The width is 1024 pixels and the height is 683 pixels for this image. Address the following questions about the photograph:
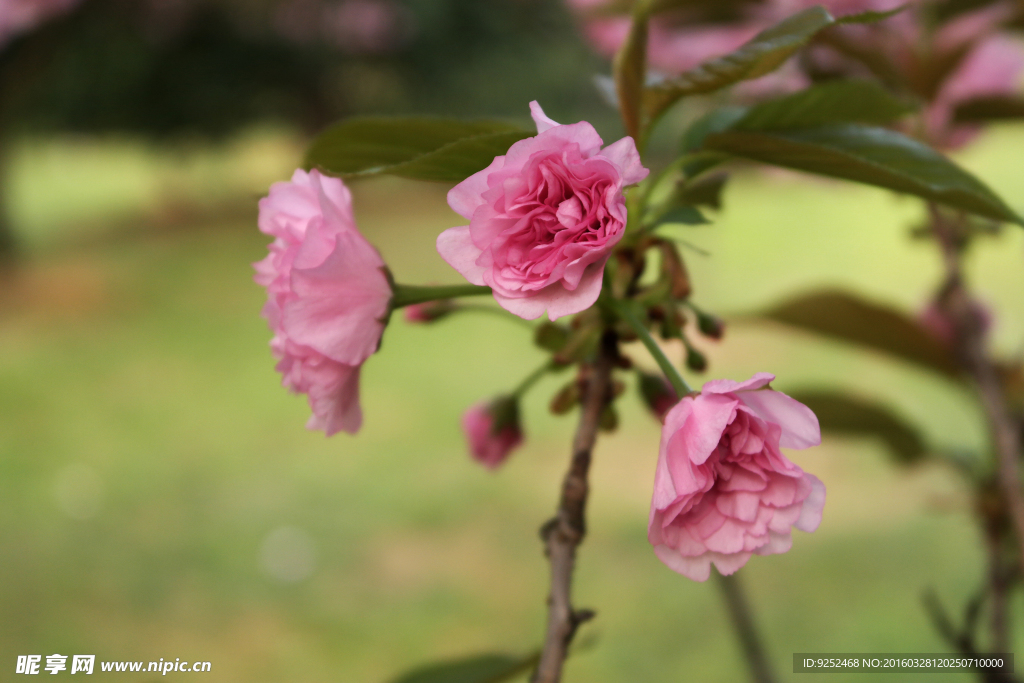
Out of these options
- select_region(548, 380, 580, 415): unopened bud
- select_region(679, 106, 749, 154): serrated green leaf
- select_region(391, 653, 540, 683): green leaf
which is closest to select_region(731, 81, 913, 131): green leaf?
select_region(679, 106, 749, 154): serrated green leaf

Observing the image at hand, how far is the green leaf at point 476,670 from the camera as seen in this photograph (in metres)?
0.31

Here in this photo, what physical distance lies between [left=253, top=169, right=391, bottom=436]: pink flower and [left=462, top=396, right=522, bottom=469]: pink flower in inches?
4.1

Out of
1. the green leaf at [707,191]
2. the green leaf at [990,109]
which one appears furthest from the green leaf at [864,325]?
the green leaf at [707,191]

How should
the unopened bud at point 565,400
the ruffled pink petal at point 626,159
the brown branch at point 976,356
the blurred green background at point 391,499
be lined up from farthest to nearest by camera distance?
1. the blurred green background at point 391,499
2. the brown branch at point 976,356
3. the unopened bud at point 565,400
4. the ruffled pink petal at point 626,159

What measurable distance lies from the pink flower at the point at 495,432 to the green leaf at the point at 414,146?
121 mm

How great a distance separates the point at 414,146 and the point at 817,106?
0.46ft

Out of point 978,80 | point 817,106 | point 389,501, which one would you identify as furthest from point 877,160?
point 389,501

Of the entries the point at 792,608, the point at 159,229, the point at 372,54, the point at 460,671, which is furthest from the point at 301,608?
the point at 159,229

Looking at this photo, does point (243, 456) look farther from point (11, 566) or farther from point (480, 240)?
point (480, 240)

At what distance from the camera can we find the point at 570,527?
0.24 m

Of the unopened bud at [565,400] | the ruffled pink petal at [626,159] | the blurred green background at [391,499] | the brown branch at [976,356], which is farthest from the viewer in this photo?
the blurred green background at [391,499]

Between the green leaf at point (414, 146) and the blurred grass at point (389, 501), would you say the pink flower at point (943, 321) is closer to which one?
the blurred grass at point (389, 501)

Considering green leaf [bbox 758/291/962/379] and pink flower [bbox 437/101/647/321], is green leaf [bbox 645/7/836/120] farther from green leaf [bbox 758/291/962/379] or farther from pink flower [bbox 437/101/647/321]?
green leaf [bbox 758/291/962/379]

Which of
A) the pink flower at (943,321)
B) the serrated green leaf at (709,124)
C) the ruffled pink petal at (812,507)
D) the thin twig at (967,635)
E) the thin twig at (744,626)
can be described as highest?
the pink flower at (943,321)
